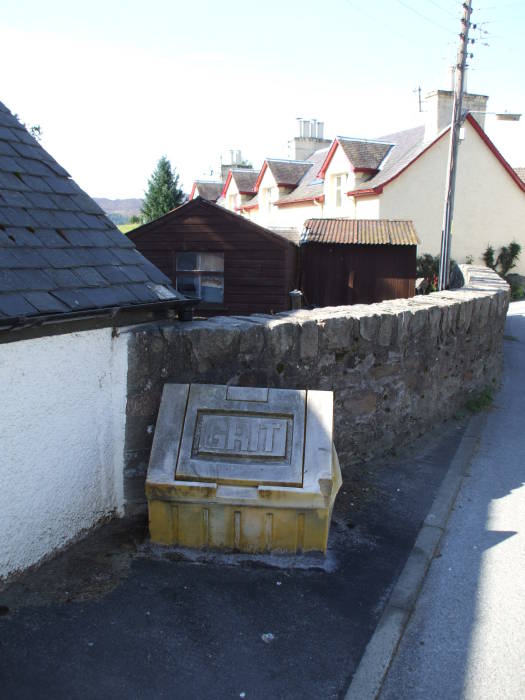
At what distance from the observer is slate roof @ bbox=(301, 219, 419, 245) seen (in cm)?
1762

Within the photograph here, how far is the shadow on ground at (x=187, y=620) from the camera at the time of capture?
132 inches

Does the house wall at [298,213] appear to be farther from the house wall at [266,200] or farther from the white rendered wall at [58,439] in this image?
the white rendered wall at [58,439]

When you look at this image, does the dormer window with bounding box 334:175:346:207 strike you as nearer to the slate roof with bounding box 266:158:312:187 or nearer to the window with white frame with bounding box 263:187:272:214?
the slate roof with bounding box 266:158:312:187

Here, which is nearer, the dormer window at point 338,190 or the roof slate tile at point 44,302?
the roof slate tile at point 44,302

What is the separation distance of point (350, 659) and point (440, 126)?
2493 cm

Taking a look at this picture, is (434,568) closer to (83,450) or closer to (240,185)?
(83,450)

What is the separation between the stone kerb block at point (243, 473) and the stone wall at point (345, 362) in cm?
45

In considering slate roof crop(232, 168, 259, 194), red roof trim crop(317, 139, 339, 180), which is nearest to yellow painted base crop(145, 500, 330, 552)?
red roof trim crop(317, 139, 339, 180)

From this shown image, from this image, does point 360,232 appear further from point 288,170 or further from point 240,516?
point 288,170

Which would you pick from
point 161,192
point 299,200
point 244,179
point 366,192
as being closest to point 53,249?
point 366,192

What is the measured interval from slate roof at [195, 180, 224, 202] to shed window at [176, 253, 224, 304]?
26.2 meters

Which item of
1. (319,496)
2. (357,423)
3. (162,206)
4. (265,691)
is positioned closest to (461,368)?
(357,423)

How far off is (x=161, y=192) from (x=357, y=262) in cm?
3534

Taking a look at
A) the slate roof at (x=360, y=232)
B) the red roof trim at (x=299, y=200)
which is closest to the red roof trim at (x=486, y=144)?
the red roof trim at (x=299, y=200)
